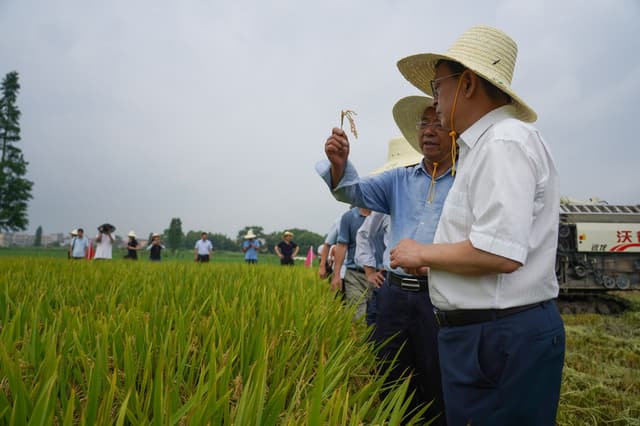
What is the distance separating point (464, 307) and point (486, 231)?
0.82 feet

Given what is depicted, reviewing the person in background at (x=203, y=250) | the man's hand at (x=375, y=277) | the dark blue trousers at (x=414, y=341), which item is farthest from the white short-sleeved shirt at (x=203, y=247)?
the dark blue trousers at (x=414, y=341)

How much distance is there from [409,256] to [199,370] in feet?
2.42

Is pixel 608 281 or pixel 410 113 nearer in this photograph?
pixel 410 113

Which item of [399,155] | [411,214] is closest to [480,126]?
[411,214]

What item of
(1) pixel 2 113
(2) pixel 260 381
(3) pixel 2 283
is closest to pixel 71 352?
(2) pixel 260 381

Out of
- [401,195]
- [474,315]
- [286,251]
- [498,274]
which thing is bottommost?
[474,315]

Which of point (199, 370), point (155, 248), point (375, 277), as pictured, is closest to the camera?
point (199, 370)

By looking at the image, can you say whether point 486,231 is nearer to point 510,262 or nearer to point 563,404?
point 510,262

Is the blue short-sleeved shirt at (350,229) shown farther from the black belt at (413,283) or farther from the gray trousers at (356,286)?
the black belt at (413,283)

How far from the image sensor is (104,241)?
10312 millimetres

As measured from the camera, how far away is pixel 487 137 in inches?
46.3

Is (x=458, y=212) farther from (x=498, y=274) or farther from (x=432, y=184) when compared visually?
(x=432, y=184)

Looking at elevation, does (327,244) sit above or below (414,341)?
above

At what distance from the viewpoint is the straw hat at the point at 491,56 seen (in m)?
1.26
